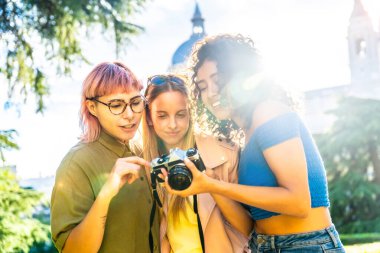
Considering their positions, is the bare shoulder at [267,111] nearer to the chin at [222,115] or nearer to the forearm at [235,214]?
the chin at [222,115]

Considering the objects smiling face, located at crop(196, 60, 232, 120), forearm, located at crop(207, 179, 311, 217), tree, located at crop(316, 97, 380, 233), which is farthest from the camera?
tree, located at crop(316, 97, 380, 233)

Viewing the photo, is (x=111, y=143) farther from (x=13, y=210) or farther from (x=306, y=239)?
(x=13, y=210)

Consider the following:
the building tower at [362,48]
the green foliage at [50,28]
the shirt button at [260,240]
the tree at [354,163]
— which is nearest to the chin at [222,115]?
the shirt button at [260,240]

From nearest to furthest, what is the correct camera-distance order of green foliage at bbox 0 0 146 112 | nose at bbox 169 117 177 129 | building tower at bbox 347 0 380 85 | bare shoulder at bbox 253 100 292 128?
bare shoulder at bbox 253 100 292 128 → nose at bbox 169 117 177 129 → green foliage at bbox 0 0 146 112 → building tower at bbox 347 0 380 85

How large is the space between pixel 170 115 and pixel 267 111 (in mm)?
762

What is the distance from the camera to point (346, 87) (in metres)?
41.8

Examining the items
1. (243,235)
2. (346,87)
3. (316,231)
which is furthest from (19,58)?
(346,87)

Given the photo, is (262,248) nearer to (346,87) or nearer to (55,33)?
(55,33)

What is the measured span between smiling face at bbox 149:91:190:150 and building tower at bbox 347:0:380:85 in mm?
39409

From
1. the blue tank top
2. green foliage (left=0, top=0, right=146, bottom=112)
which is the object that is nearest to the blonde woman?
the blue tank top

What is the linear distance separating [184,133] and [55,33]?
535cm

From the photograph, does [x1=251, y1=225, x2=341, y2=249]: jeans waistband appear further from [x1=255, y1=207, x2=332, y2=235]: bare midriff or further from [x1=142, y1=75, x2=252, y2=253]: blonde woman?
[x1=142, y1=75, x2=252, y2=253]: blonde woman

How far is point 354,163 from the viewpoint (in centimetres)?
1978

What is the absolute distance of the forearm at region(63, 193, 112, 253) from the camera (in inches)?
80.8
